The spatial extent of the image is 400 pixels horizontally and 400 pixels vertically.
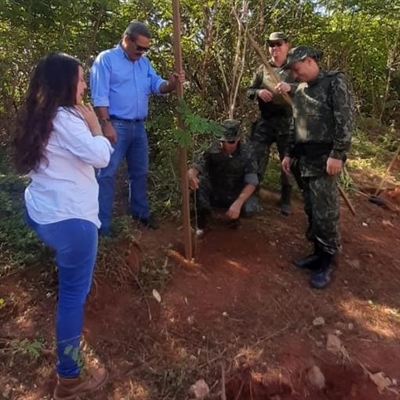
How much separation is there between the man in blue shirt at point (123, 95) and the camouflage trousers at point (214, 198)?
597mm

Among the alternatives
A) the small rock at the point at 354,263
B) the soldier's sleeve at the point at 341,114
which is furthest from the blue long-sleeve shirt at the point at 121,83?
the small rock at the point at 354,263

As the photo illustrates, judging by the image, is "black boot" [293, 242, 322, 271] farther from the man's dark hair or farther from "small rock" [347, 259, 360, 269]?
the man's dark hair

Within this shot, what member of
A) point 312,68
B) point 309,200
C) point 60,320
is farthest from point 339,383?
point 312,68

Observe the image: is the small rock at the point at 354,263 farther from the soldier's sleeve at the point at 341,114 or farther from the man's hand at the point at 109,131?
the man's hand at the point at 109,131

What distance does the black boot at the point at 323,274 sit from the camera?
3.66 metres

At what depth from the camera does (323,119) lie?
337 cm

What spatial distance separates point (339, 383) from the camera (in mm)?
2953

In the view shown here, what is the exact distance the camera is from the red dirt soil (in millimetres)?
2877

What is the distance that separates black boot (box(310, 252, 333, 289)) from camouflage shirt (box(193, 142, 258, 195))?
0.83 metres

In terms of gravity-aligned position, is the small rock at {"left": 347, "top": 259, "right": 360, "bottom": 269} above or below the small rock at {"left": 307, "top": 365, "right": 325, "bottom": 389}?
above

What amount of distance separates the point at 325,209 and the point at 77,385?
6.96ft

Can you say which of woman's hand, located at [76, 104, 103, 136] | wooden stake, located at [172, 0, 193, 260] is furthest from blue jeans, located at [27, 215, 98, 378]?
wooden stake, located at [172, 0, 193, 260]

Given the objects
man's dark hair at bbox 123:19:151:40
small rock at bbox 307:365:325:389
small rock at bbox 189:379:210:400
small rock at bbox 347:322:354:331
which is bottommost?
small rock at bbox 189:379:210:400

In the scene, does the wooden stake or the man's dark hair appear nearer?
the wooden stake
